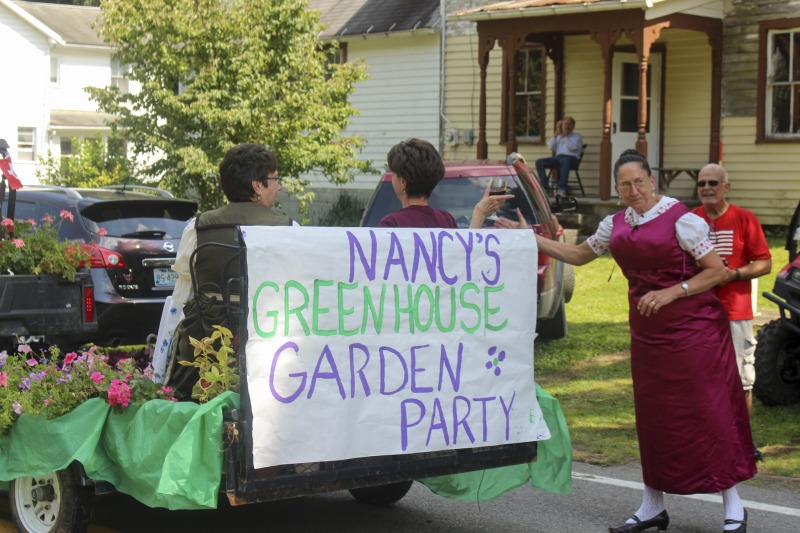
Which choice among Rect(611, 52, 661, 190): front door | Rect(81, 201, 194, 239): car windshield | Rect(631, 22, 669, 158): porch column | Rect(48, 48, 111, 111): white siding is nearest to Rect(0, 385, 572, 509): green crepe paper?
Rect(81, 201, 194, 239): car windshield

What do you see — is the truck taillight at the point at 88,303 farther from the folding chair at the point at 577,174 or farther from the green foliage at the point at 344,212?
the green foliage at the point at 344,212

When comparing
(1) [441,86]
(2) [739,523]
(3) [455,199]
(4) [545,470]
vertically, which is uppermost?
(1) [441,86]

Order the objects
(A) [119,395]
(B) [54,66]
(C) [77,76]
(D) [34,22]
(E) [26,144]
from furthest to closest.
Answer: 1. (C) [77,76]
2. (B) [54,66]
3. (D) [34,22]
4. (E) [26,144]
5. (A) [119,395]

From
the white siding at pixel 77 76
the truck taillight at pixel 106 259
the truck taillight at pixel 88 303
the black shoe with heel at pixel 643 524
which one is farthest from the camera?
the white siding at pixel 77 76

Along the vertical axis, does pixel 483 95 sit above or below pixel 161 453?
above

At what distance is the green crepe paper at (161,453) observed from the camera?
4762 millimetres

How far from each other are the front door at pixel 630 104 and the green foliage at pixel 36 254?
47.5 ft

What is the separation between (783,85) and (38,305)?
1526cm

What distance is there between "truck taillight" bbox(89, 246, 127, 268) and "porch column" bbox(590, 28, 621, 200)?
36.5 ft

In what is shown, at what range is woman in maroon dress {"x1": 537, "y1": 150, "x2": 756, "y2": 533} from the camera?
575 centimetres

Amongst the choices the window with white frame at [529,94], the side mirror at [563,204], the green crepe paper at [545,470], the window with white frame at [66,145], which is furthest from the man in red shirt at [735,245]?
the window with white frame at [66,145]

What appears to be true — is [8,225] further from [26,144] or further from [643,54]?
[26,144]

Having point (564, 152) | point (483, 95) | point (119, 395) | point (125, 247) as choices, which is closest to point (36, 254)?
point (125, 247)

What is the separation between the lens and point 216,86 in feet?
61.9
